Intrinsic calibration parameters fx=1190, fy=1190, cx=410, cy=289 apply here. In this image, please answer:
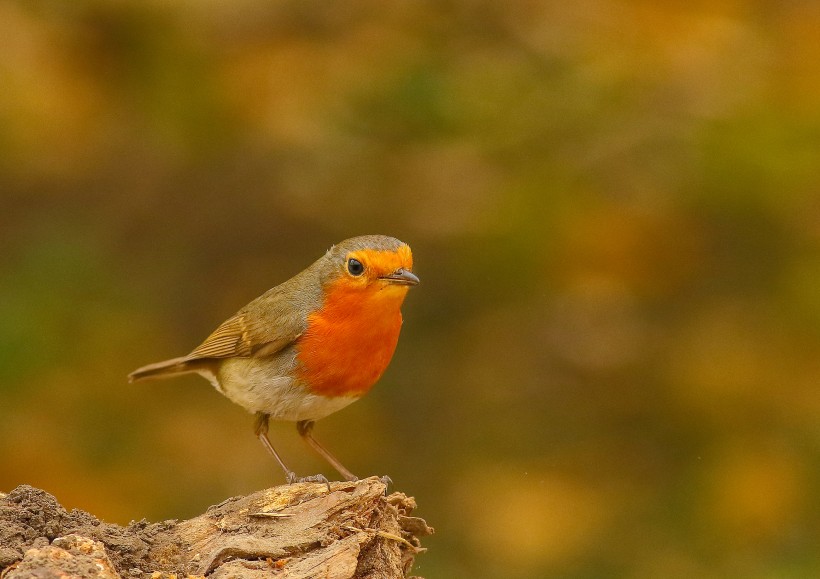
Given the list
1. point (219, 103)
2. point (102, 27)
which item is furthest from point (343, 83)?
point (102, 27)

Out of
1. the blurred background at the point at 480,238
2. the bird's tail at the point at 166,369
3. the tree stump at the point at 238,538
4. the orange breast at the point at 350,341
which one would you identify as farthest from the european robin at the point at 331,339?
the blurred background at the point at 480,238

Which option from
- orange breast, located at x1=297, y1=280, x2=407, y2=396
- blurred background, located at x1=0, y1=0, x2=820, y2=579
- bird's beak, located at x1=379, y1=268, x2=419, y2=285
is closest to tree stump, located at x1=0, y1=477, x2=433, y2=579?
orange breast, located at x1=297, y1=280, x2=407, y2=396

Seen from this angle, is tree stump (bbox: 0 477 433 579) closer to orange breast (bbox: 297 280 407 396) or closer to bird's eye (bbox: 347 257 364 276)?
orange breast (bbox: 297 280 407 396)

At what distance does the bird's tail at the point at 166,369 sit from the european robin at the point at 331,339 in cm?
64

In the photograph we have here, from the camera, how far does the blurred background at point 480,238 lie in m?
7.12

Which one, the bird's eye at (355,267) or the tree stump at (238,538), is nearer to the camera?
the tree stump at (238,538)

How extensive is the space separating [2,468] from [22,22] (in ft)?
8.96

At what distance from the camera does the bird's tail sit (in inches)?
247

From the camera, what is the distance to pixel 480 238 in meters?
7.41

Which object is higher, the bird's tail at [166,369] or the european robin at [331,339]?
the bird's tail at [166,369]

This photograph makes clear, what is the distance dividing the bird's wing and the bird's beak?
0.46 meters

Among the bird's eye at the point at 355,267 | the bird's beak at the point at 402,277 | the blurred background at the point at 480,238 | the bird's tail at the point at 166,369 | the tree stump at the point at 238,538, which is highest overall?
the blurred background at the point at 480,238

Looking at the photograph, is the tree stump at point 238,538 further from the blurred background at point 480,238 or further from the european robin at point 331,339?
the blurred background at point 480,238

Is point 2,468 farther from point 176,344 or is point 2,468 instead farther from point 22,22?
point 22,22
